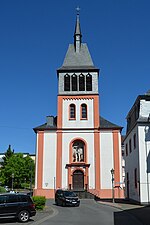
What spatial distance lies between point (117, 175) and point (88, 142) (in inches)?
242

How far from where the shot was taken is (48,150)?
44.4 metres

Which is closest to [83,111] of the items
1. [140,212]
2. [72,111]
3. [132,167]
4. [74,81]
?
[72,111]

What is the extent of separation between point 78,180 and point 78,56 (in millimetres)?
19876

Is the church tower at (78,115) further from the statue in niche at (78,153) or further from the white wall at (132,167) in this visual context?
the white wall at (132,167)

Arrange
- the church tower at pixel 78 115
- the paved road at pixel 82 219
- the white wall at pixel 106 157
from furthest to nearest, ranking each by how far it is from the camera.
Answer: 1. the church tower at pixel 78 115
2. the white wall at pixel 106 157
3. the paved road at pixel 82 219

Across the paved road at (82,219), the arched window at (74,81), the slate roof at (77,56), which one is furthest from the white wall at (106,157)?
the paved road at (82,219)

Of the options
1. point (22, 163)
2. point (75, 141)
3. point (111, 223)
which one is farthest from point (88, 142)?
point (22, 163)

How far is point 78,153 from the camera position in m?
45.2

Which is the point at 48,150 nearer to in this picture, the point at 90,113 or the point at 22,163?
the point at 90,113

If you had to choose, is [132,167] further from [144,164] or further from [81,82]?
[81,82]

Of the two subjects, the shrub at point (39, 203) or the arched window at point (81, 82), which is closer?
the shrub at point (39, 203)

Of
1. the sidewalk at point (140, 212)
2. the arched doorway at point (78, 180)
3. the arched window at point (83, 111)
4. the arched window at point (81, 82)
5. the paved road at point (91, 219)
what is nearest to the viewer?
the paved road at point (91, 219)

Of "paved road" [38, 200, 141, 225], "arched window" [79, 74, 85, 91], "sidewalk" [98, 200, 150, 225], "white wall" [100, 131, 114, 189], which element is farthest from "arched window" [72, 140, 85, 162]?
"paved road" [38, 200, 141, 225]

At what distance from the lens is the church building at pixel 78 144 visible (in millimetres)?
43188
